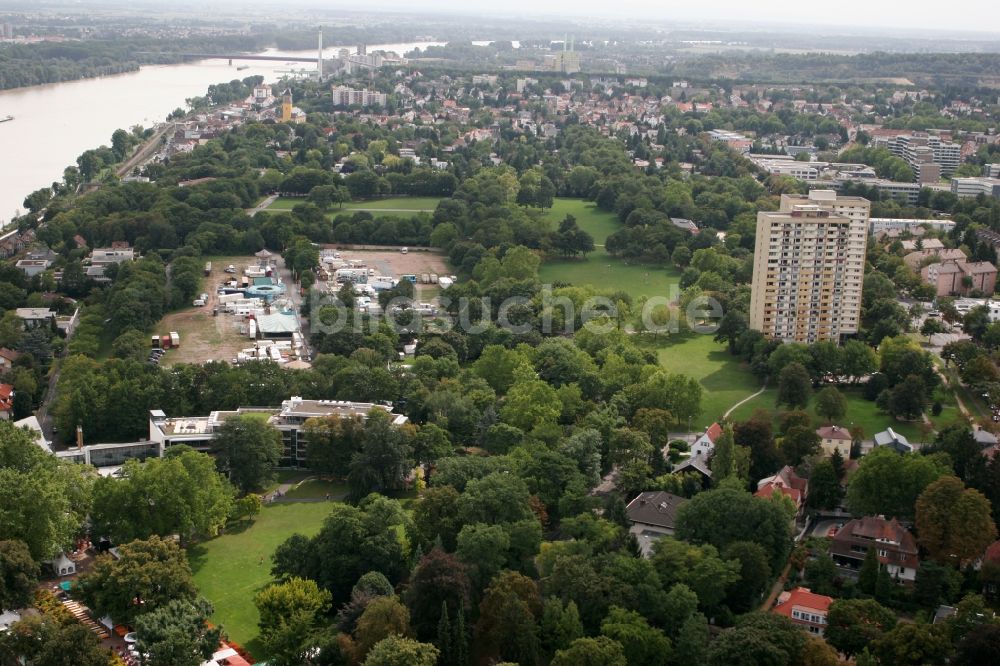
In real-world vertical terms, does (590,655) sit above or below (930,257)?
below

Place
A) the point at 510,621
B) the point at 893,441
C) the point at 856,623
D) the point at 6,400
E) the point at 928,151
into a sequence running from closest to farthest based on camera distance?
the point at 510,621
the point at 856,623
the point at 893,441
the point at 6,400
the point at 928,151

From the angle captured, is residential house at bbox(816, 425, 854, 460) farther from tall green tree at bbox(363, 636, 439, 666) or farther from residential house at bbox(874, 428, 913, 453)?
tall green tree at bbox(363, 636, 439, 666)

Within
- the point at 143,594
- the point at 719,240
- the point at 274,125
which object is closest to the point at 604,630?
the point at 143,594

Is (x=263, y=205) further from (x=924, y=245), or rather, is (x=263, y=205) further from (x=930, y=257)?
(x=930, y=257)

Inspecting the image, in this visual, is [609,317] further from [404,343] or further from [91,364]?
[91,364]

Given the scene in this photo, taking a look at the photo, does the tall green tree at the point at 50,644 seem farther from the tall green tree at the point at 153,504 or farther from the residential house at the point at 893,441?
the residential house at the point at 893,441

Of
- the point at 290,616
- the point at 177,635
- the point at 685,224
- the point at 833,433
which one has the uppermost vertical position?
the point at 685,224

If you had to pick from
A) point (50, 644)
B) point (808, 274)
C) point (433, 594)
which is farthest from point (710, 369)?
point (50, 644)
